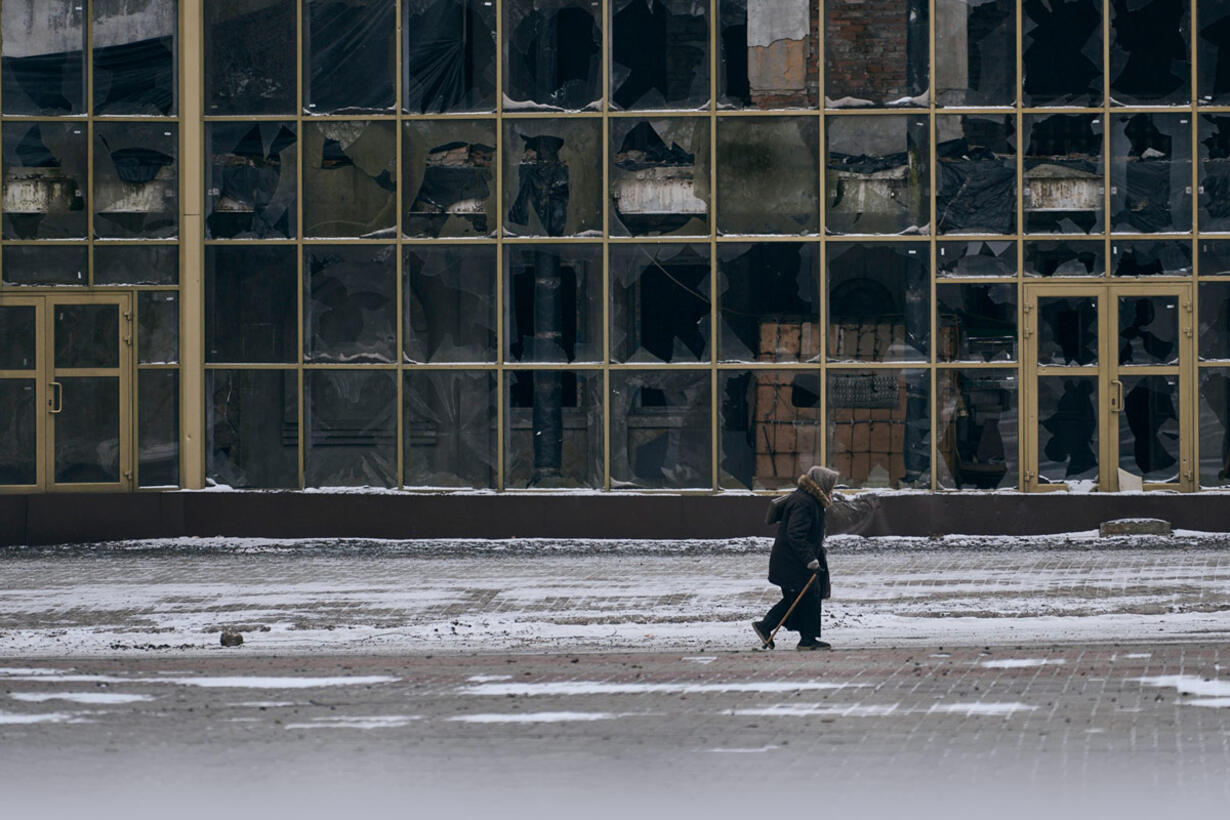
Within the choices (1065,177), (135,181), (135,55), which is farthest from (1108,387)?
(135,55)

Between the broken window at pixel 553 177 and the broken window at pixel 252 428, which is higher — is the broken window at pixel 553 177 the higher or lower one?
the higher one

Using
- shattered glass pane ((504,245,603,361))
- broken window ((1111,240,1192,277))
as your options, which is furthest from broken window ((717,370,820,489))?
broken window ((1111,240,1192,277))

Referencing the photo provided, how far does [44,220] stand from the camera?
70.5ft

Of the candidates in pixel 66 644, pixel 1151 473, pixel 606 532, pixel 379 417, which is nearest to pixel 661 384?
pixel 606 532

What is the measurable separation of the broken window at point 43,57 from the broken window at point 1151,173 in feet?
37.3

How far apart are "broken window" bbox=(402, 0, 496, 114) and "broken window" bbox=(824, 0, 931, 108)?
3.72 metres

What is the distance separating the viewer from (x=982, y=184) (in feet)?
68.5

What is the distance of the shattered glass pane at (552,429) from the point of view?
69.7 feet

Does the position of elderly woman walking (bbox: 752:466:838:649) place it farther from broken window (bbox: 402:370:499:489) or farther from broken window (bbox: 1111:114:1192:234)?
broken window (bbox: 1111:114:1192:234)

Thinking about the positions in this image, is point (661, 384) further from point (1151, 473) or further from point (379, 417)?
point (1151, 473)

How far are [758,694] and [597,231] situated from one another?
10.7 metres

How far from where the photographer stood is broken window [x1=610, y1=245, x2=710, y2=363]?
21.1m

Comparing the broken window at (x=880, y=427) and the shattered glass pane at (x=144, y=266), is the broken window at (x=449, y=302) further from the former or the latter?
the broken window at (x=880, y=427)

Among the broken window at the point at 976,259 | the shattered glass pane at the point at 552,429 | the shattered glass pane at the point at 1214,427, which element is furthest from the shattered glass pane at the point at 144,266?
the shattered glass pane at the point at 1214,427
